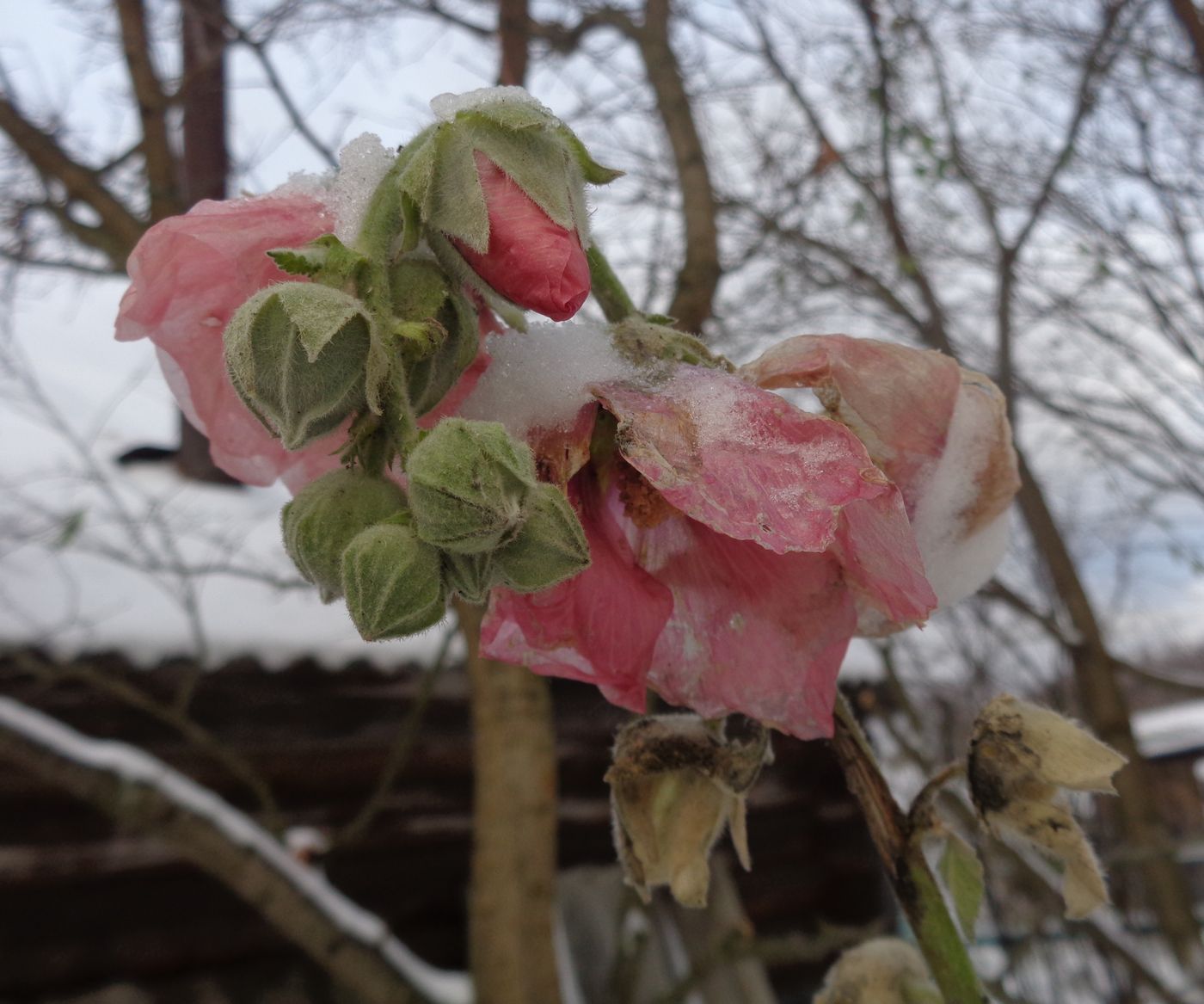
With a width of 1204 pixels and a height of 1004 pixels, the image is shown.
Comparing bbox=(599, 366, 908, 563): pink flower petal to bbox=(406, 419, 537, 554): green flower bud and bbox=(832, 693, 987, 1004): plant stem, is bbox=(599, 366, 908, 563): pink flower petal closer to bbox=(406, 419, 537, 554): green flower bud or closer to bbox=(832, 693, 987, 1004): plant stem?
Answer: bbox=(406, 419, 537, 554): green flower bud

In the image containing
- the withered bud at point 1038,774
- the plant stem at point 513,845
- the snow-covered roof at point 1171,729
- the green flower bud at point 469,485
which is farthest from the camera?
the snow-covered roof at point 1171,729

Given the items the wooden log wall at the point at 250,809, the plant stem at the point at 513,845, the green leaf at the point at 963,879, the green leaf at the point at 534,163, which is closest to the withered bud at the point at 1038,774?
the green leaf at the point at 963,879

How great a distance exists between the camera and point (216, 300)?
0.53 meters

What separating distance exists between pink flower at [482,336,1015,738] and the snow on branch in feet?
5.25

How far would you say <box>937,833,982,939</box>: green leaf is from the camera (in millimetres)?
524

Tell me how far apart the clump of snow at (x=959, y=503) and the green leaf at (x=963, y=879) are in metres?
0.15

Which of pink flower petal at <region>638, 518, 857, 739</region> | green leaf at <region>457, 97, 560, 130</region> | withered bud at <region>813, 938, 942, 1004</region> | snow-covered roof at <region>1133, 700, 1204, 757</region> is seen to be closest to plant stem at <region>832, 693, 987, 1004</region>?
pink flower petal at <region>638, 518, 857, 739</region>

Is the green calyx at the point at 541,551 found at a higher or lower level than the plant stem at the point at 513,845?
higher

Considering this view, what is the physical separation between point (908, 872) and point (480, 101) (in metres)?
0.45

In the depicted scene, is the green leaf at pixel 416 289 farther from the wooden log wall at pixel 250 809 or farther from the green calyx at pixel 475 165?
the wooden log wall at pixel 250 809

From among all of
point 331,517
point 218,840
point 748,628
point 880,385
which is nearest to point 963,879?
point 748,628

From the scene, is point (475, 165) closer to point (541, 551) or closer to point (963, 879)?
point (541, 551)

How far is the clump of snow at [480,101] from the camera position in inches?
17.8

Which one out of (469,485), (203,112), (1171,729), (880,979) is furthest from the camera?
(1171,729)
